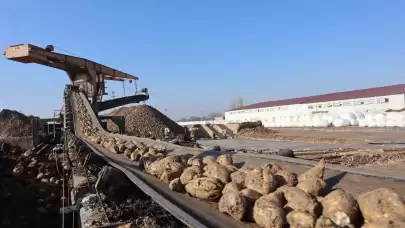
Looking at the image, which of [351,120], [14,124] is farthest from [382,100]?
[14,124]

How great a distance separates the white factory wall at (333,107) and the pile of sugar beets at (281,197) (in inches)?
1154

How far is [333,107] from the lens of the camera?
35.4 meters

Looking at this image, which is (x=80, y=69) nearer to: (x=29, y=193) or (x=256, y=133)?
(x=256, y=133)

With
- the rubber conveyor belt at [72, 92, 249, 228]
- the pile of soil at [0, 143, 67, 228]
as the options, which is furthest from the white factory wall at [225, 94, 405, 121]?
the rubber conveyor belt at [72, 92, 249, 228]

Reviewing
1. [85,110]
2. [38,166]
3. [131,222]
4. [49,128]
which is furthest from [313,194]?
[49,128]

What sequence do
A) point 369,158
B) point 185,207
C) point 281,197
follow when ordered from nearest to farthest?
point 281,197 < point 185,207 < point 369,158

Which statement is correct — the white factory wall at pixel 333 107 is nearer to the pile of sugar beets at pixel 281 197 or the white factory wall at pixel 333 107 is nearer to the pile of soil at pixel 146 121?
the pile of soil at pixel 146 121

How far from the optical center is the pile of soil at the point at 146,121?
2619cm

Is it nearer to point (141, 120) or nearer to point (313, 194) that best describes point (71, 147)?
point (313, 194)

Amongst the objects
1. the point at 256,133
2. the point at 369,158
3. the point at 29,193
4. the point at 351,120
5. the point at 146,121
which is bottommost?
the point at 29,193

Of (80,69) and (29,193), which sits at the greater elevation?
(80,69)

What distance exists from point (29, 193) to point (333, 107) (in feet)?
102

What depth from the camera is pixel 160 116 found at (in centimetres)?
2925

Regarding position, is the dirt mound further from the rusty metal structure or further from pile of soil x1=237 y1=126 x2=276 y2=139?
pile of soil x1=237 y1=126 x2=276 y2=139
